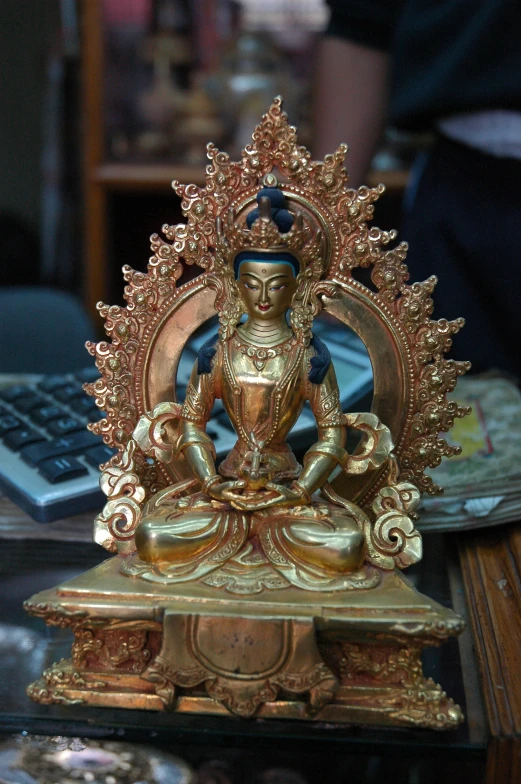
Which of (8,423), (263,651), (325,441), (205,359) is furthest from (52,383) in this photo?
(263,651)

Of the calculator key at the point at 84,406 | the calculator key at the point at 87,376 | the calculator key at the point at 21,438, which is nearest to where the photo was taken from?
the calculator key at the point at 21,438

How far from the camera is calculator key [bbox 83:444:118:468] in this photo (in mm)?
1132

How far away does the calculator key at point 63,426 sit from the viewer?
4.00ft

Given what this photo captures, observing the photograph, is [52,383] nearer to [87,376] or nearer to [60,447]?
[87,376]

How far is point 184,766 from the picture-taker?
0.76 meters

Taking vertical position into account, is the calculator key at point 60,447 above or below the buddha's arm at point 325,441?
below

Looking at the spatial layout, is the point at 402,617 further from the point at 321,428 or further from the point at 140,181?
the point at 140,181

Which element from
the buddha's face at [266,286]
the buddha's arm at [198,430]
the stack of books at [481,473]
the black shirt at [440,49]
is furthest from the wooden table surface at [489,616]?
the black shirt at [440,49]

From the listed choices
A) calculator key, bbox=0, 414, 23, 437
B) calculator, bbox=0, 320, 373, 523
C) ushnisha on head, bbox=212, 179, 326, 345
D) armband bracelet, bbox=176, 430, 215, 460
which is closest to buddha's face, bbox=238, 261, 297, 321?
ushnisha on head, bbox=212, 179, 326, 345

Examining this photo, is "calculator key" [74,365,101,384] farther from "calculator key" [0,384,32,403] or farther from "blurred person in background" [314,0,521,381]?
"blurred person in background" [314,0,521,381]

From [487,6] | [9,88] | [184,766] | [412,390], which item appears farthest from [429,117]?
[9,88]

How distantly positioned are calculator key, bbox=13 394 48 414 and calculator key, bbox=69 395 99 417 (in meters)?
0.04

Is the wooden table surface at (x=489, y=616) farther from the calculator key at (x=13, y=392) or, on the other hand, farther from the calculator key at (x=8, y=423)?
the calculator key at (x=13, y=392)

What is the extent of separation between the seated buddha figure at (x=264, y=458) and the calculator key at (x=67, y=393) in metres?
0.42
